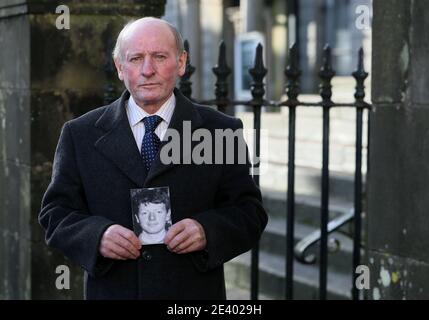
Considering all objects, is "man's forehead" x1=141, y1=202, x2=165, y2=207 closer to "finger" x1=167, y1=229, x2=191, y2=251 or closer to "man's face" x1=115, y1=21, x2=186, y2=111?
"finger" x1=167, y1=229, x2=191, y2=251

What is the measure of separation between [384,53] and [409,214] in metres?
0.73

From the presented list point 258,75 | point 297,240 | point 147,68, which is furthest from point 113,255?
point 297,240

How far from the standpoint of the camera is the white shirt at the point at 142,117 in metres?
2.90

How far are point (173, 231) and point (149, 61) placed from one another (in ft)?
1.91

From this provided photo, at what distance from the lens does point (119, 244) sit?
8.91 ft

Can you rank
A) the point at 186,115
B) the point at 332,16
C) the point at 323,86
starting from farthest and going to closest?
the point at 332,16
the point at 323,86
the point at 186,115

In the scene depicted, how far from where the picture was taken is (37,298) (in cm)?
474

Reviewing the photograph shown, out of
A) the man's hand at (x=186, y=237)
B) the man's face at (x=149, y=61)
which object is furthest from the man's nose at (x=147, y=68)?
the man's hand at (x=186, y=237)

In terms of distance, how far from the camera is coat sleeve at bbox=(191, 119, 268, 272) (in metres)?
2.82

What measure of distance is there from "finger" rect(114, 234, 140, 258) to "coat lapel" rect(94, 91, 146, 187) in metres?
0.22

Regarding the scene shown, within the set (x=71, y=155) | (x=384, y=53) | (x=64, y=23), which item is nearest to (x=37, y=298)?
(x=64, y=23)

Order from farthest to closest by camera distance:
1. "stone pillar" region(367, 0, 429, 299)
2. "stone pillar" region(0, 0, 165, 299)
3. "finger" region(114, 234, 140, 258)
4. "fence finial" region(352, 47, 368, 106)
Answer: "stone pillar" region(0, 0, 165, 299), "fence finial" region(352, 47, 368, 106), "stone pillar" region(367, 0, 429, 299), "finger" region(114, 234, 140, 258)

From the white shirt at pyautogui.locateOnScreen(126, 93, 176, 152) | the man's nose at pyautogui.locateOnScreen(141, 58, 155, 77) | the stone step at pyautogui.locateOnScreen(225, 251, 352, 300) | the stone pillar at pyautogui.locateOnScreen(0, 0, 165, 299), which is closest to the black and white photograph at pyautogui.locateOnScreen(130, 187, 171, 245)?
the white shirt at pyautogui.locateOnScreen(126, 93, 176, 152)
